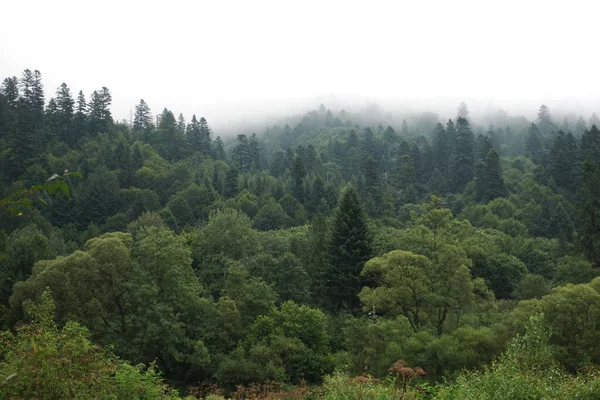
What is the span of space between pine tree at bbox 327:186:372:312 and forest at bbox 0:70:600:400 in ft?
0.57

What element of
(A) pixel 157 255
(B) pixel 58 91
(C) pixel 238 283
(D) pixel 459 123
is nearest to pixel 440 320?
(C) pixel 238 283

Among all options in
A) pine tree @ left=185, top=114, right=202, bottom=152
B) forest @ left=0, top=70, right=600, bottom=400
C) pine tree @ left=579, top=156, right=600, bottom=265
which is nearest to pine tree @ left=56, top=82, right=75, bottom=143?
forest @ left=0, top=70, right=600, bottom=400

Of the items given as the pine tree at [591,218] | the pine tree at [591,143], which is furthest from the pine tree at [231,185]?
the pine tree at [591,143]

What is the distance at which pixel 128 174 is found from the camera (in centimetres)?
7200

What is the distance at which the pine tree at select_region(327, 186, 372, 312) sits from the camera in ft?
131

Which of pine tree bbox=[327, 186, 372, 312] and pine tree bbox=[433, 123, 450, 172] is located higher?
pine tree bbox=[433, 123, 450, 172]

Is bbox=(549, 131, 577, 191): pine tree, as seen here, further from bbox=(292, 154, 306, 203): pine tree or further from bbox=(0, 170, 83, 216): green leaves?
bbox=(0, 170, 83, 216): green leaves

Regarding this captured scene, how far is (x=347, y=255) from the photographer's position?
40.3 metres

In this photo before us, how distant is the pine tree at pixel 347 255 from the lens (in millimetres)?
39812

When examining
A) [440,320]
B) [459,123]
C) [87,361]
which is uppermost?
[459,123]

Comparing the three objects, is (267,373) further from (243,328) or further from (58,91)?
(58,91)

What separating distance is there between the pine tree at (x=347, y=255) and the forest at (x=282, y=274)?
0.57ft

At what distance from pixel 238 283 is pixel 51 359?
22.6 meters

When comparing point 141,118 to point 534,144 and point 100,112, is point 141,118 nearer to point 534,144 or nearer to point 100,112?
point 100,112
